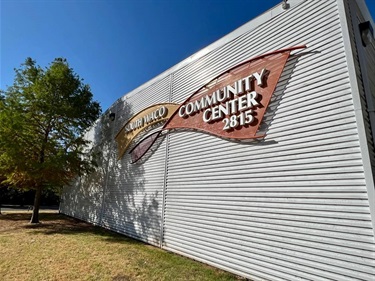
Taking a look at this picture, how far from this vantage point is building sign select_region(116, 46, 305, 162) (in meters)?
5.60

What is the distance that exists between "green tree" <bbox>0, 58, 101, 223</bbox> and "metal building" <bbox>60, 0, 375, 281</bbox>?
658cm

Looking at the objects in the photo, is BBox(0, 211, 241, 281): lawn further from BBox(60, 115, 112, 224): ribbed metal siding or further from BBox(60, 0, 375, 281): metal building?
BBox(60, 115, 112, 224): ribbed metal siding

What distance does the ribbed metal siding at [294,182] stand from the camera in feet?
13.4

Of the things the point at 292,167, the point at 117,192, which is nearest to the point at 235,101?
the point at 292,167

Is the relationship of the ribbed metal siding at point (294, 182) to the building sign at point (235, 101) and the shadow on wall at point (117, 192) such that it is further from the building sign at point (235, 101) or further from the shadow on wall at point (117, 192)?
the shadow on wall at point (117, 192)

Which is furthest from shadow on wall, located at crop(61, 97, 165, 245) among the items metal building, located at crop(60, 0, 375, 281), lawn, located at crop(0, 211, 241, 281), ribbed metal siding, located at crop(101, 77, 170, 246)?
lawn, located at crop(0, 211, 241, 281)

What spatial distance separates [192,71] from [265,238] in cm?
542

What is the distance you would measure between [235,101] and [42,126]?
1052 centimetres

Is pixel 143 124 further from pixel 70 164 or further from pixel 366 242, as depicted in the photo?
pixel 366 242

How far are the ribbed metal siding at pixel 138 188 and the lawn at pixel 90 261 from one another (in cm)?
61

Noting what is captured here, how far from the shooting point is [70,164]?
12016mm

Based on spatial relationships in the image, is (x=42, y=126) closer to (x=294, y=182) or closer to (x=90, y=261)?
(x=90, y=261)

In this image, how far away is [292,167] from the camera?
4863 mm

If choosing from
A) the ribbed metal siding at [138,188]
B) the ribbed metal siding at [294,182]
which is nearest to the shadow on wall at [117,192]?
the ribbed metal siding at [138,188]
